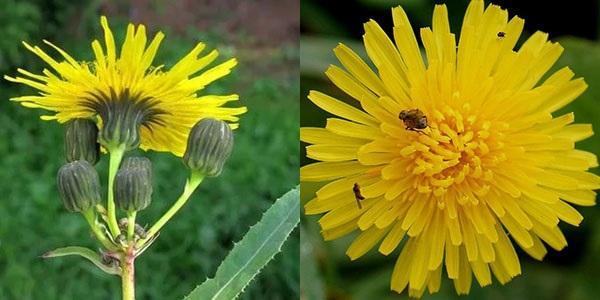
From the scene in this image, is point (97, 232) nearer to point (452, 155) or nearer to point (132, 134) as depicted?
point (132, 134)

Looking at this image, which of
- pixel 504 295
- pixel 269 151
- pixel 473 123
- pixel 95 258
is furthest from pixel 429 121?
pixel 269 151

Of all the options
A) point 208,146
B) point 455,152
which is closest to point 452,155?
point 455,152

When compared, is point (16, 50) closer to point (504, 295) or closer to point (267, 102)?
point (267, 102)

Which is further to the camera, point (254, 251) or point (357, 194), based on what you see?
point (254, 251)

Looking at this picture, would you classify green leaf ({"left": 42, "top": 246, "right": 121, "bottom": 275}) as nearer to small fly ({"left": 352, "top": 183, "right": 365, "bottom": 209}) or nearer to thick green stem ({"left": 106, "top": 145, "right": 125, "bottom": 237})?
thick green stem ({"left": 106, "top": 145, "right": 125, "bottom": 237})

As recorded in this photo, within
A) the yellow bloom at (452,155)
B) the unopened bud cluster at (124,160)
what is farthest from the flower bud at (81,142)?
the yellow bloom at (452,155)
